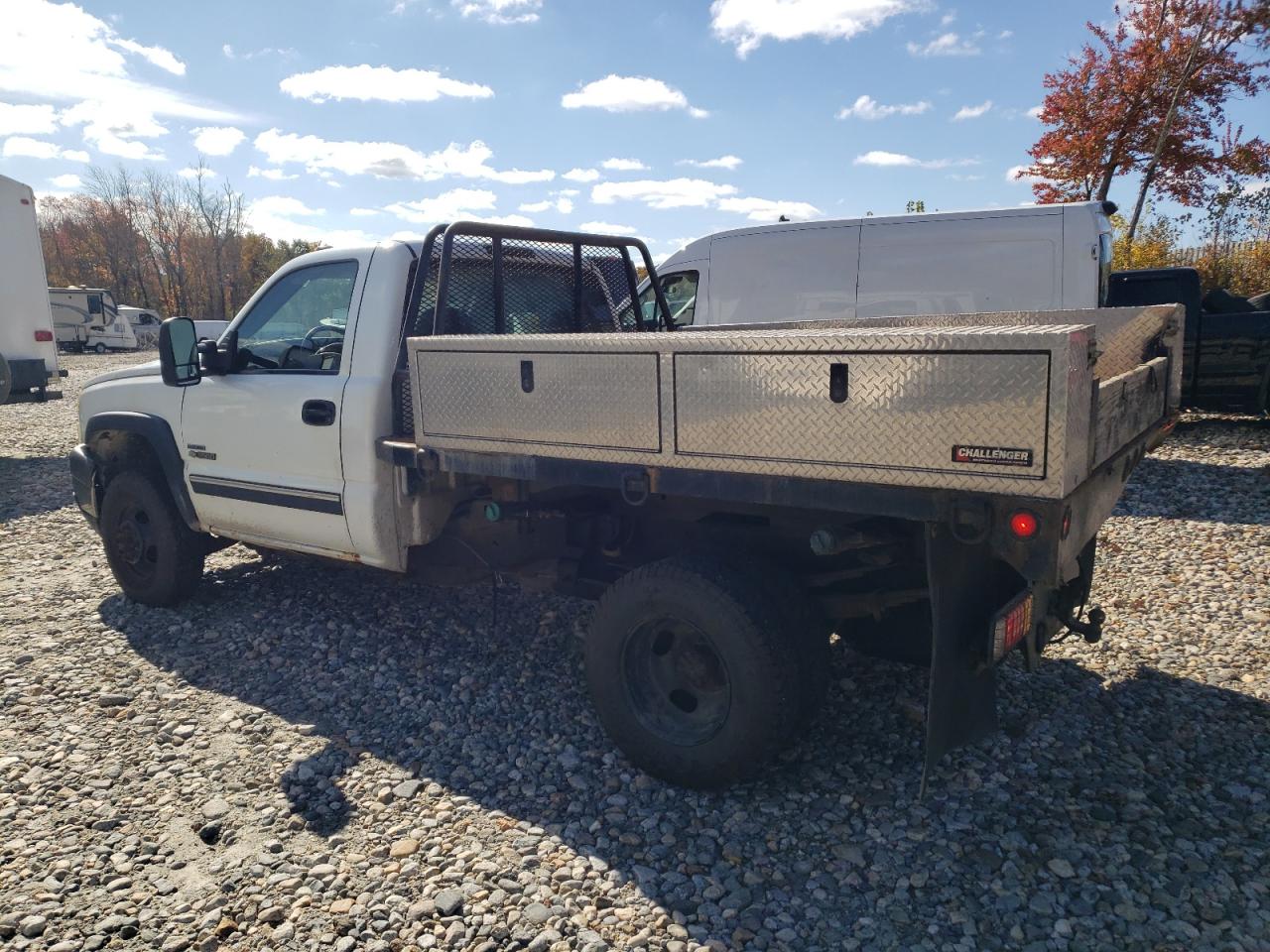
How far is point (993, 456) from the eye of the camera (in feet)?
8.27

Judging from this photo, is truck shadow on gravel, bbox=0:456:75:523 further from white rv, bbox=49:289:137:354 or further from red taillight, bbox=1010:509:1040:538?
→ white rv, bbox=49:289:137:354

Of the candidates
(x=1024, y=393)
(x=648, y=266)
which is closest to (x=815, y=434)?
(x=1024, y=393)

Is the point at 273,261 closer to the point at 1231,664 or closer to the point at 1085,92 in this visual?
the point at 1085,92

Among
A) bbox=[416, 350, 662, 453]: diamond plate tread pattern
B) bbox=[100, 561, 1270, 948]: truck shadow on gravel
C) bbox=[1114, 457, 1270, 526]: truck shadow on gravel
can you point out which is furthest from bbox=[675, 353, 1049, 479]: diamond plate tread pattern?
bbox=[1114, 457, 1270, 526]: truck shadow on gravel

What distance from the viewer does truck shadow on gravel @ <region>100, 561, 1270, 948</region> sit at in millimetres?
2746

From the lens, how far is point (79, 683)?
4.44 meters

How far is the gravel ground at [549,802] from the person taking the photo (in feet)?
8.85

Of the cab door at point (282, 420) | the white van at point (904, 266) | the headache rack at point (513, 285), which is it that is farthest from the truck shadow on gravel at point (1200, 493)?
the cab door at point (282, 420)

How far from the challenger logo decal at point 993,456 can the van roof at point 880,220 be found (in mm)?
7180

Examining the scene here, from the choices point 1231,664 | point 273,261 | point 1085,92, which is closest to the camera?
point 1231,664

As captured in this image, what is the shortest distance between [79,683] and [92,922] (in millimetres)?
2079

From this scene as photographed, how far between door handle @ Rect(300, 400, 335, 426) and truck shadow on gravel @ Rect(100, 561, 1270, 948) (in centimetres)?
131

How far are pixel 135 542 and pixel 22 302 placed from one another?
9249mm

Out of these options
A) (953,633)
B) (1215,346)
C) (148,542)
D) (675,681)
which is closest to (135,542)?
(148,542)
